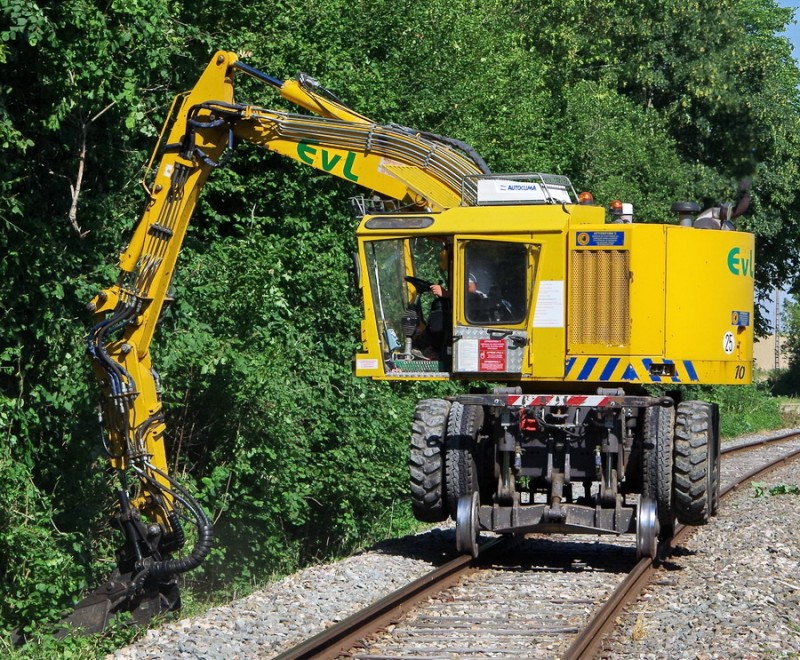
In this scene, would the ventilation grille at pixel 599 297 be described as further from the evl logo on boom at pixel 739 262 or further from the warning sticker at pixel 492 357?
the evl logo on boom at pixel 739 262

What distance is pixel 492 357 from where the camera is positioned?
12.1 m

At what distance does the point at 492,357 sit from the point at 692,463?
2.27 meters

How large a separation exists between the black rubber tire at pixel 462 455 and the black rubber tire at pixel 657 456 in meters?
1.71

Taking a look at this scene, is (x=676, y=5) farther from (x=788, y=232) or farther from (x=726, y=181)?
(x=788, y=232)

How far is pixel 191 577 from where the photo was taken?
13609 mm

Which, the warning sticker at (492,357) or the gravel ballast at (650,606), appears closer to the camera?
the gravel ballast at (650,606)

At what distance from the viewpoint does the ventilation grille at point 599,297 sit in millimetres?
12211

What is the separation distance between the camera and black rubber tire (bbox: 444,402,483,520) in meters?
12.5

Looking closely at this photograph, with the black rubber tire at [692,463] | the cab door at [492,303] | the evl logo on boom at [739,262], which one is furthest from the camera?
the evl logo on boom at [739,262]

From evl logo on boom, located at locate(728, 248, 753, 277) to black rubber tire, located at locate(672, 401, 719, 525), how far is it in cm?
154

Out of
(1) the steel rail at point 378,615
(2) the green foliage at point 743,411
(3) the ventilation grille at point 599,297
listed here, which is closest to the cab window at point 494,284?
(3) the ventilation grille at point 599,297

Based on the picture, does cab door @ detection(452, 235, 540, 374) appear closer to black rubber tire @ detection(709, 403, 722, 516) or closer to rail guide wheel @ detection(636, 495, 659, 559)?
rail guide wheel @ detection(636, 495, 659, 559)

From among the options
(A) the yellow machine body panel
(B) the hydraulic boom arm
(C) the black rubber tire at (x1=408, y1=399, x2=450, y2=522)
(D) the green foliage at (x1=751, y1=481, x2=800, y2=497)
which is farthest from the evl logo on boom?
(D) the green foliage at (x1=751, y1=481, x2=800, y2=497)

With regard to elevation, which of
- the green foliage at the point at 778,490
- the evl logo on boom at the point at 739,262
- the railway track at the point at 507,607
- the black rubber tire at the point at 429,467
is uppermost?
the evl logo on boom at the point at 739,262
